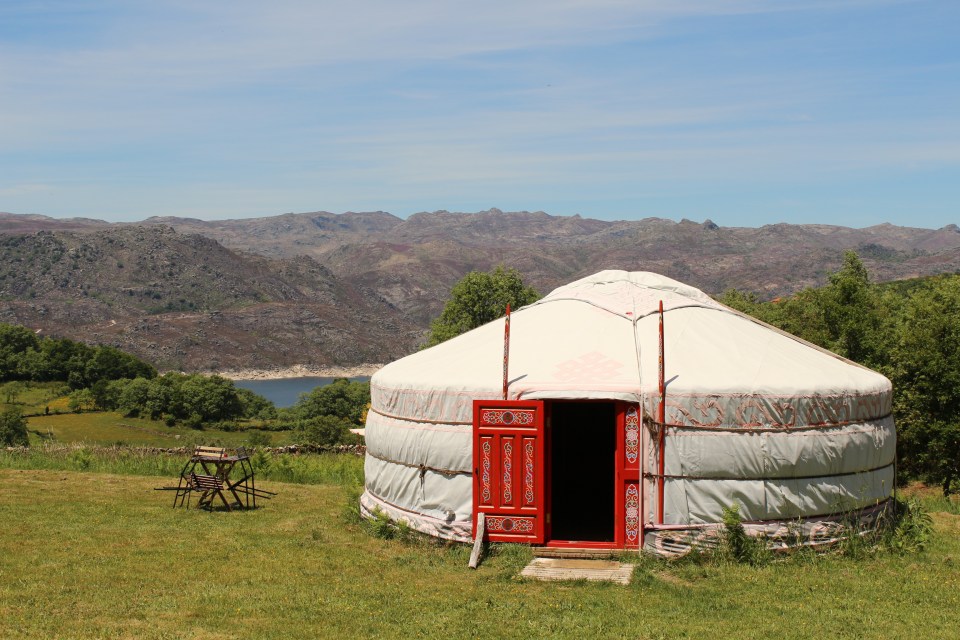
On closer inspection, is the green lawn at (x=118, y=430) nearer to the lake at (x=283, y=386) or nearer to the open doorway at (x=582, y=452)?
the open doorway at (x=582, y=452)

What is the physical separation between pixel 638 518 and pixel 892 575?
7.51ft

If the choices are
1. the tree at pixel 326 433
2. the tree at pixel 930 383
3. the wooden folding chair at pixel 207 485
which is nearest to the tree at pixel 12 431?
the tree at pixel 326 433

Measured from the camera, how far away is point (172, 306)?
511ft

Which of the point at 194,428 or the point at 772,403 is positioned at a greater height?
the point at 772,403

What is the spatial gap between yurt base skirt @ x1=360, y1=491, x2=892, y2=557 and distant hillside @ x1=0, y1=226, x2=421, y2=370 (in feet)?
412

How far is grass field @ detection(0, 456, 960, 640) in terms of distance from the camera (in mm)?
6914

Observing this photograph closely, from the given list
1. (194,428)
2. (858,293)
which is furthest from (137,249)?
(858,293)

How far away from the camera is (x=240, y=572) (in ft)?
28.3

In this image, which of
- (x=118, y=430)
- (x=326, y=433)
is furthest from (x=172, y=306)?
(x=326, y=433)

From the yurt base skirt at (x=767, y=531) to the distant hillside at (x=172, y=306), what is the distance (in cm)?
12557

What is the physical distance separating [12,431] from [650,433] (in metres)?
34.0

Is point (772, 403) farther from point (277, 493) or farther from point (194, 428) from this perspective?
point (194, 428)

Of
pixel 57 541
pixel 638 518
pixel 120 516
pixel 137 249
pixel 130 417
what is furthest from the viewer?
pixel 137 249

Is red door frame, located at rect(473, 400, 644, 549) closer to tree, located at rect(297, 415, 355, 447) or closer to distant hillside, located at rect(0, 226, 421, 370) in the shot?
tree, located at rect(297, 415, 355, 447)
